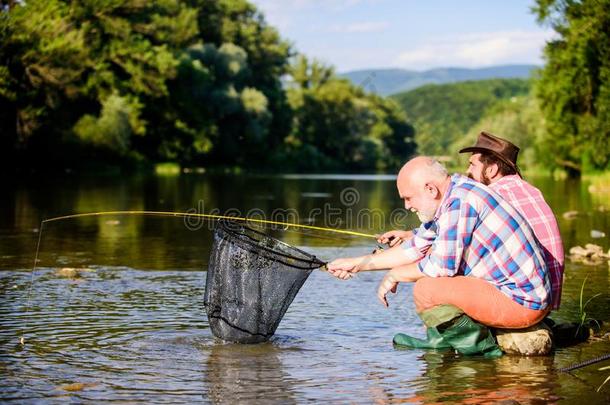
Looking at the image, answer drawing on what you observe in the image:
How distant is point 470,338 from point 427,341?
21.1 inches

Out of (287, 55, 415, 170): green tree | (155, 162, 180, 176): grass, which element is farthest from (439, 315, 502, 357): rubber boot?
(287, 55, 415, 170): green tree

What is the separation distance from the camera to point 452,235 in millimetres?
6812

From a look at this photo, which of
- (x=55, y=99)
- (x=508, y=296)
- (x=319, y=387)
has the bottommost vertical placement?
(x=319, y=387)

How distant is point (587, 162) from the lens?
50.3m

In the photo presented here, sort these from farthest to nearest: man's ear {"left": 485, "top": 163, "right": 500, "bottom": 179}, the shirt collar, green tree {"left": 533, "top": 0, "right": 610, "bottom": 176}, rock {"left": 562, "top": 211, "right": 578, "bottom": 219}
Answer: green tree {"left": 533, "top": 0, "right": 610, "bottom": 176}, rock {"left": 562, "top": 211, "right": 578, "bottom": 219}, man's ear {"left": 485, "top": 163, "right": 500, "bottom": 179}, the shirt collar

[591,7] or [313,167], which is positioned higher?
[591,7]

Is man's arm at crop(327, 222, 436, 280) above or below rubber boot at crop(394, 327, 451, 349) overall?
above

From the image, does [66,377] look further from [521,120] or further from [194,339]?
[521,120]

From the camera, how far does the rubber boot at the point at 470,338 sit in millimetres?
7309

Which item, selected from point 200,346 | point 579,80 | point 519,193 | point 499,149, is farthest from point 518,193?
point 579,80

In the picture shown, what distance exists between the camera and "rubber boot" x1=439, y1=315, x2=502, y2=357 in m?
7.31

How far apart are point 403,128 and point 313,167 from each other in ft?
234

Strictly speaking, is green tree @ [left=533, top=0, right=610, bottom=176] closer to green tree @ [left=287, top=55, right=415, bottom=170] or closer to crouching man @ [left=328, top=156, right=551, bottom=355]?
crouching man @ [left=328, top=156, right=551, bottom=355]

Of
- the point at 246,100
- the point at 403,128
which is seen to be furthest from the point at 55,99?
the point at 403,128
